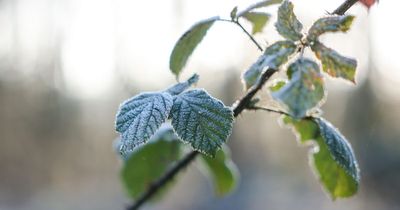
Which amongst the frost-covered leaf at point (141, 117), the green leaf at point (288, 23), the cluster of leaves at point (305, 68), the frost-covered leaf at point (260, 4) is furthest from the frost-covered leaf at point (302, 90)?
the frost-covered leaf at point (260, 4)

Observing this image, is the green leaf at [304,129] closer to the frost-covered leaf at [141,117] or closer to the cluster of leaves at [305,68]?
the cluster of leaves at [305,68]

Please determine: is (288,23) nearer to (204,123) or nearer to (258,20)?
(204,123)

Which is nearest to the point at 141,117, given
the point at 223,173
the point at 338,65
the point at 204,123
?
the point at 204,123

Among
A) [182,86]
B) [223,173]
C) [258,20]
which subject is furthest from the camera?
[223,173]

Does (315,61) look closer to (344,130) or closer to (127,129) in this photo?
(127,129)

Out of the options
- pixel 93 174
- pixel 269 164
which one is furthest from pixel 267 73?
Result: pixel 269 164

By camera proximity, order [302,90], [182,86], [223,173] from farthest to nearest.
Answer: [223,173]
[182,86]
[302,90]
